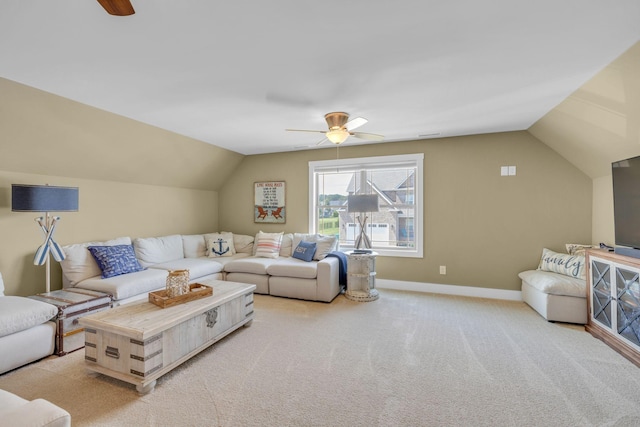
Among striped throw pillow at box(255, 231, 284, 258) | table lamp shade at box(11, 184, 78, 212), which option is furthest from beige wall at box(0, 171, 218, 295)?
striped throw pillow at box(255, 231, 284, 258)

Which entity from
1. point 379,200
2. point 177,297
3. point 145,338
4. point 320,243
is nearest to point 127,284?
point 177,297

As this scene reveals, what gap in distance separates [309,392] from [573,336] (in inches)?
110

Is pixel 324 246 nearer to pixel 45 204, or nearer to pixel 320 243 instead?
pixel 320 243

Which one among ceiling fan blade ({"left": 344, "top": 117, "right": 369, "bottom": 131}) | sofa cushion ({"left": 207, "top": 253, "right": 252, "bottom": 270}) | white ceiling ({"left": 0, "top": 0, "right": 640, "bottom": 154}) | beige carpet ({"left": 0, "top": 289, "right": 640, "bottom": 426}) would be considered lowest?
beige carpet ({"left": 0, "top": 289, "right": 640, "bottom": 426})

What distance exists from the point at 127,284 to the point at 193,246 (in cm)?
180

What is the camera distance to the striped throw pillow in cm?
469

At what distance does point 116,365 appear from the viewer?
80.0 inches

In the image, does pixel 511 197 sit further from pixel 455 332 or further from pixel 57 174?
pixel 57 174

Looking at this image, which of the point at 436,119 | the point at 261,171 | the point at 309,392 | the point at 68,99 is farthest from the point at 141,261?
the point at 436,119

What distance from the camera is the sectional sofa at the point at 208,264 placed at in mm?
3258

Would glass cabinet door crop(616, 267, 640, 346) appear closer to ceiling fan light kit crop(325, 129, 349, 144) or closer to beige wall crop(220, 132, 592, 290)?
beige wall crop(220, 132, 592, 290)

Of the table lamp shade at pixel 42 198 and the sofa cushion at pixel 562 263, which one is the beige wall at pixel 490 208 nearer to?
the sofa cushion at pixel 562 263

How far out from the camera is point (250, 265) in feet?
14.1

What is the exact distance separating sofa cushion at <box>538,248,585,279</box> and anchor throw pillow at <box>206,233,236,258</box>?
480 cm
